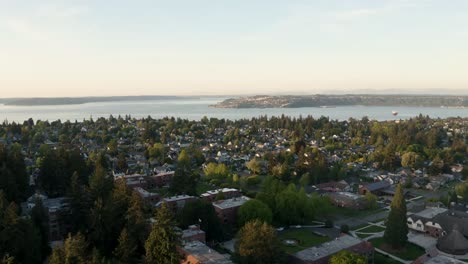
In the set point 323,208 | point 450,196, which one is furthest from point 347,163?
point 323,208

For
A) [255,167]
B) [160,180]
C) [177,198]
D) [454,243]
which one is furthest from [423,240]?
[160,180]

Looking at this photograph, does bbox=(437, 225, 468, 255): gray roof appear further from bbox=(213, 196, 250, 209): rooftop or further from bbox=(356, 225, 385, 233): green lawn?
bbox=(213, 196, 250, 209): rooftop

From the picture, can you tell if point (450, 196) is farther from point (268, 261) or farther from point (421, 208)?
point (268, 261)

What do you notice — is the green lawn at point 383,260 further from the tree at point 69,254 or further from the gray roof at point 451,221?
the tree at point 69,254

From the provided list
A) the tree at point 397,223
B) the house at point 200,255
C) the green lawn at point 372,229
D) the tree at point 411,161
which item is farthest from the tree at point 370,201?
the tree at point 411,161

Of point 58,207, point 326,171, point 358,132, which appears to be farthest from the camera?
point 358,132

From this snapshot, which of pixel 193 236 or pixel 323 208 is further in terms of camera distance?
pixel 323 208

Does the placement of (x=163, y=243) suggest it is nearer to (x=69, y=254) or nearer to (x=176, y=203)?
(x=69, y=254)
